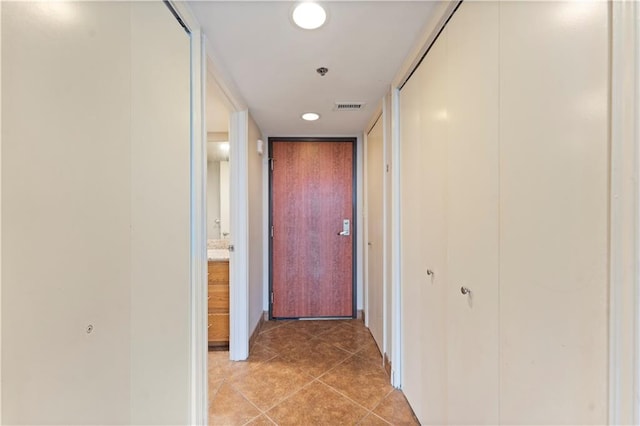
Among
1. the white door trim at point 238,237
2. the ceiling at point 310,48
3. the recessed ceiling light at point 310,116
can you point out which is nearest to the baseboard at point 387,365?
the white door trim at point 238,237

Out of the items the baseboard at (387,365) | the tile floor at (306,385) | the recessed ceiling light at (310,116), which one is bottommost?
the tile floor at (306,385)

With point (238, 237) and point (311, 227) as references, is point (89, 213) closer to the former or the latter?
point (238, 237)

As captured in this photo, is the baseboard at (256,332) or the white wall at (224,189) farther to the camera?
the white wall at (224,189)

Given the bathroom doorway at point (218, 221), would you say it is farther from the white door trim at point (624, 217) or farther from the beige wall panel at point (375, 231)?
the white door trim at point (624, 217)

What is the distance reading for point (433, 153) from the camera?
1405mm

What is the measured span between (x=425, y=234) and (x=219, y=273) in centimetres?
178

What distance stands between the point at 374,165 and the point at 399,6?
1.56m

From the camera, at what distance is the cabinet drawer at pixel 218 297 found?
2490 mm

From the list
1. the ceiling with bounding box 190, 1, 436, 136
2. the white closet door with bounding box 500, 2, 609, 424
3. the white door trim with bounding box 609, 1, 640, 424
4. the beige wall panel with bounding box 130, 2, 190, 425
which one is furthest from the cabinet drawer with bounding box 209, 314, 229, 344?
the white door trim with bounding box 609, 1, 640, 424

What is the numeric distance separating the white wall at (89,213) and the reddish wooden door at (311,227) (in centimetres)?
216

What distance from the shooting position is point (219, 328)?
100 inches

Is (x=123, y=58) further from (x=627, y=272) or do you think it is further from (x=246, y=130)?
(x=246, y=130)

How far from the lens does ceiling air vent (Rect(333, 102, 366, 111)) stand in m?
2.34

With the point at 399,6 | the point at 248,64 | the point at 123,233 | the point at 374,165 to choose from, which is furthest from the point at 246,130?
the point at 123,233
